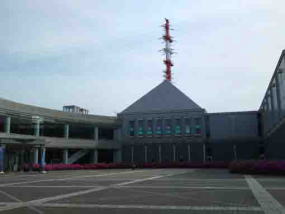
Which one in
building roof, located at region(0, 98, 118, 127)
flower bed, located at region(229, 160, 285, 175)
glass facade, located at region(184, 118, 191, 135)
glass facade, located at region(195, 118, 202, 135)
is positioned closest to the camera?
flower bed, located at region(229, 160, 285, 175)

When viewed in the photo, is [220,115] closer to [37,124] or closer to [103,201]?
[37,124]

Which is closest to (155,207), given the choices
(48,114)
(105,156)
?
(48,114)

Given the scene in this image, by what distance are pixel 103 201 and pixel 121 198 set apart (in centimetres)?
106

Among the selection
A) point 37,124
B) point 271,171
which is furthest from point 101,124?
point 271,171

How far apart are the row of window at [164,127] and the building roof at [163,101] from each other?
6.49 ft

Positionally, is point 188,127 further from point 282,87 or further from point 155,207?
point 155,207

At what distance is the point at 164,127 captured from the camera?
62.7m

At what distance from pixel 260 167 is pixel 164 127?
1290 inches

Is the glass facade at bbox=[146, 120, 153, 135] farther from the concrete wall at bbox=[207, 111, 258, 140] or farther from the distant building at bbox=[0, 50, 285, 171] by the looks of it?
the concrete wall at bbox=[207, 111, 258, 140]

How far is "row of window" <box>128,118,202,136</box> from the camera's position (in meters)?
61.2

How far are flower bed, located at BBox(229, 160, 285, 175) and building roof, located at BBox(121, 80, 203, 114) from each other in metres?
28.9

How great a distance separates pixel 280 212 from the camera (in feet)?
33.1

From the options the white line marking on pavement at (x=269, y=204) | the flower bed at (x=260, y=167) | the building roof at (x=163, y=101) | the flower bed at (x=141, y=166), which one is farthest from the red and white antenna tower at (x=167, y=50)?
the white line marking on pavement at (x=269, y=204)

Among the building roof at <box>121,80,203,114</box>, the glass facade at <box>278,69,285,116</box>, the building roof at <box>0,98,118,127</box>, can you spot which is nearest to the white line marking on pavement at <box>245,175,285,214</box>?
the glass facade at <box>278,69,285,116</box>
